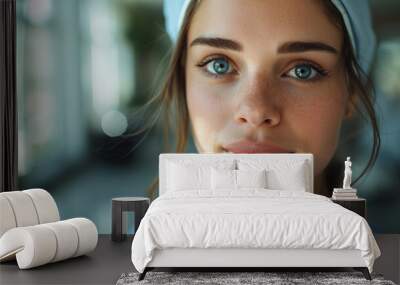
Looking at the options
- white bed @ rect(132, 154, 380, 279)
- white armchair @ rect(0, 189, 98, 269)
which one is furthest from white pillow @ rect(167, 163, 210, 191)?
white bed @ rect(132, 154, 380, 279)

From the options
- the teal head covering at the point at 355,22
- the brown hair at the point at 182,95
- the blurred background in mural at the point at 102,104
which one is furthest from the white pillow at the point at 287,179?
the teal head covering at the point at 355,22

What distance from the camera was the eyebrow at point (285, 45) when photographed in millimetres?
6879

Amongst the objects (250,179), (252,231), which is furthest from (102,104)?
(252,231)

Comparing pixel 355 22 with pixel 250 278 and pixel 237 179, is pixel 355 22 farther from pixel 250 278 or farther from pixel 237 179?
pixel 250 278

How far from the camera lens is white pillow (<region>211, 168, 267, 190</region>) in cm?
632

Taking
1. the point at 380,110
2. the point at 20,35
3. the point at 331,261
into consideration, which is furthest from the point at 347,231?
the point at 20,35

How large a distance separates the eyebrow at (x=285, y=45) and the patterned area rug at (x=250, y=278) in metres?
2.68

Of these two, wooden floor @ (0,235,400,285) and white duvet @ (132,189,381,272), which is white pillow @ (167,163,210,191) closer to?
wooden floor @ (0,235,400,285)

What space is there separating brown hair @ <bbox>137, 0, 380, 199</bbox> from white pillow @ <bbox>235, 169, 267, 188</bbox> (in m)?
1.00

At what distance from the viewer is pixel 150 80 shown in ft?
23.5

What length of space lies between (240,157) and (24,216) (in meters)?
2.29

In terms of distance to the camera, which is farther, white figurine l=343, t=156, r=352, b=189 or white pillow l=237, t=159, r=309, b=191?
white figurine l=343, t=156, r=352, b=189

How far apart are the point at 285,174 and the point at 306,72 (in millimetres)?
1153

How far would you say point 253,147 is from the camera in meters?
6.96
